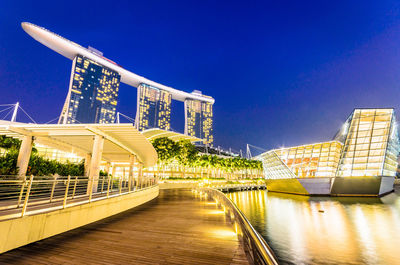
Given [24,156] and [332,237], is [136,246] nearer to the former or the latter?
[332,237]

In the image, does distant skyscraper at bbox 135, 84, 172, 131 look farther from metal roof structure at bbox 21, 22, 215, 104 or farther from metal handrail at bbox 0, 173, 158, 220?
metal handrail at bbox 0, 173, 158, 220

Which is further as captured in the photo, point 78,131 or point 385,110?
point 385,110

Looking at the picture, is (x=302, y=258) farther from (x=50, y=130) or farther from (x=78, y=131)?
(x=50, y=130)

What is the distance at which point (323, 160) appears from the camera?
37.8m

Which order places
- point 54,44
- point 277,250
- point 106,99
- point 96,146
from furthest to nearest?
1. point 106,99
2. point 54,44
3. point 96,146
4. point 277,250

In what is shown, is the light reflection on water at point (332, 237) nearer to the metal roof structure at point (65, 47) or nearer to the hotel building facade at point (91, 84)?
the hotel building facade at point (91, 84)

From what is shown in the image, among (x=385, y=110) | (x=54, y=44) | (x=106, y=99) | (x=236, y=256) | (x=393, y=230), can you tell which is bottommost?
(x=393, y=230)

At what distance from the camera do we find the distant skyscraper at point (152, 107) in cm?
15988

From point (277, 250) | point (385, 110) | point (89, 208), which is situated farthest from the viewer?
point (385, 110)

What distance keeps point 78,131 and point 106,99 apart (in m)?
132

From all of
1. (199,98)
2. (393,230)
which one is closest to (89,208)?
(393,230)

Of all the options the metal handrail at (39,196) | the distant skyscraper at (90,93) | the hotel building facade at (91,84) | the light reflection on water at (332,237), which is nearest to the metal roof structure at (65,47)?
the hotel building facade at (91,84)

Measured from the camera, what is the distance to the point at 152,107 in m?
173

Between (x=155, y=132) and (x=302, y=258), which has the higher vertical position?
(x=155, y=132)
